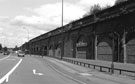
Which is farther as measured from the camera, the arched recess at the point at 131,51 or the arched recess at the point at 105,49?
the arched recess at the point at 105,49

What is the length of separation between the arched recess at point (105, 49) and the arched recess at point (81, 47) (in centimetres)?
697

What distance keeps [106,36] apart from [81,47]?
13.0 meters

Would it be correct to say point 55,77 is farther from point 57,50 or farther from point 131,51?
point 57,50

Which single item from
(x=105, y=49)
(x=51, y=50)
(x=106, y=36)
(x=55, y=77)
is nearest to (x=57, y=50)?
(x=51, y=50)

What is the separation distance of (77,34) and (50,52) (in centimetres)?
3697

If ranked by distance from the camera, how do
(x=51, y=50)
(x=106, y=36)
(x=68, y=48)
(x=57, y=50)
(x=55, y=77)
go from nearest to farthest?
(x=55, y=77) → (x=106, y=36) → (x=68, y=48) → (x=57, y=50) → (x=51, y=50)

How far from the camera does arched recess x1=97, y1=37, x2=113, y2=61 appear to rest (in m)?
39.1

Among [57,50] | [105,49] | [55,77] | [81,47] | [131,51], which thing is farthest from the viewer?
[57,50]

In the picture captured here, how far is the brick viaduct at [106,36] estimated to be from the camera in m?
33.7

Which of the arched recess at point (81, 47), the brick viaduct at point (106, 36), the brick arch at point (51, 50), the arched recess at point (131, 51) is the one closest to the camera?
the arched recess at point (131, 51)

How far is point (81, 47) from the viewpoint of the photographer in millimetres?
53031

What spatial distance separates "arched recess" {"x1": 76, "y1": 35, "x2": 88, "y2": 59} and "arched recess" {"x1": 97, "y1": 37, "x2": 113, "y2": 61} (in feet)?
22.9

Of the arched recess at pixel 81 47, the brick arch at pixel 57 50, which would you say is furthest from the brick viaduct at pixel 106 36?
the brick arch at pixel 57 50

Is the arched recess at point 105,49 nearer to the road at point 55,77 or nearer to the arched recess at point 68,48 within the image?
the road at point 55,77
